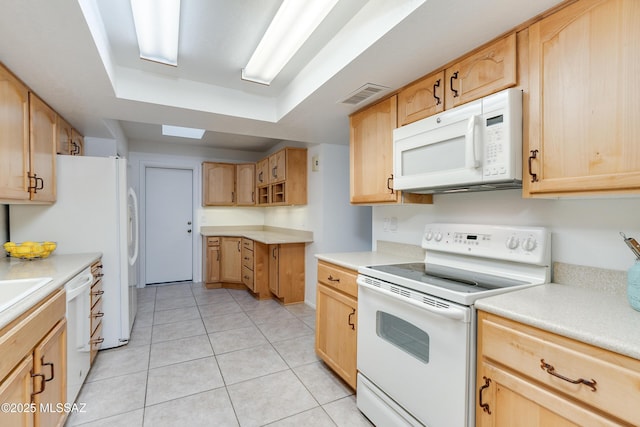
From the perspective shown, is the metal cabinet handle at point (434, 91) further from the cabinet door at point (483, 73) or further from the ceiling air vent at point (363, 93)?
the ceiling air vent at point (363, 93)

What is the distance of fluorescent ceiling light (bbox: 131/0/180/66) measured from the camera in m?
1.55

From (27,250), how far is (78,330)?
76 centimetres

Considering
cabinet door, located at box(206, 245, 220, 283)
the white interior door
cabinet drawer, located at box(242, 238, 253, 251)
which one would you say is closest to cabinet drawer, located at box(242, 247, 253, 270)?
cabinet drawer, located at box(242, 238, 253, 251)

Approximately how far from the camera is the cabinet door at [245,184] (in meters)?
5.14

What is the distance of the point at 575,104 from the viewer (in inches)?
46.7

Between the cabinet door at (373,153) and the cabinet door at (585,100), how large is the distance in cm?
89

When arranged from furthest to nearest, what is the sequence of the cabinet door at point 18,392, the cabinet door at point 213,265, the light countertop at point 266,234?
the cabinet door at point 213,265 → the light countertop at point 266,234 → the cabinet door at point 18,392

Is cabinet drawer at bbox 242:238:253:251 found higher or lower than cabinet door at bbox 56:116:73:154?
lower

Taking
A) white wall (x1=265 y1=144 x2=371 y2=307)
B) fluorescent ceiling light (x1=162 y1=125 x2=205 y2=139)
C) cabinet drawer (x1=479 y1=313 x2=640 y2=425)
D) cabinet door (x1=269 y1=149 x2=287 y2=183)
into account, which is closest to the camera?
cabinet drawer (x1=479 y1=313 x2=640 y2=425)

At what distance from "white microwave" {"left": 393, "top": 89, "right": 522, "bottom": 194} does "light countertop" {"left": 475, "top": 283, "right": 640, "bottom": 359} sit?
1.72 feet

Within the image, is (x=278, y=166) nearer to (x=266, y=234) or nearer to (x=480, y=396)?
(x=266, y=234)

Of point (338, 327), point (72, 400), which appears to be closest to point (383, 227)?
point (338, 327)

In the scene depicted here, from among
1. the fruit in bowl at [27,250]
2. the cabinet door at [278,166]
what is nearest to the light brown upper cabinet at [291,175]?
the cabinet door at [278,166]

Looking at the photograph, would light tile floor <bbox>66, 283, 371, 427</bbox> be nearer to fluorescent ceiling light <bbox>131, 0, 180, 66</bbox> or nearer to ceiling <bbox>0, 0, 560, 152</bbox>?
ceiling <bbox>0, 0, 560, 152</bbox>
